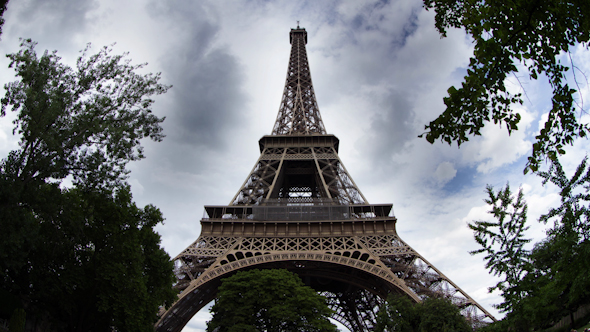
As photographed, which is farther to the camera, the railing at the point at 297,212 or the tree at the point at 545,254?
the railing at the point at 297,212

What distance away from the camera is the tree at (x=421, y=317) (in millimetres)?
19750

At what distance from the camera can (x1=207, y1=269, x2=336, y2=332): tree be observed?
22.6 m

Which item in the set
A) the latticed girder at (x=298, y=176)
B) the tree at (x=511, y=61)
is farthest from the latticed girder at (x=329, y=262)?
the tree at (x=511, y=61)

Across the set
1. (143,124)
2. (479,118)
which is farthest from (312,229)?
(479,118)

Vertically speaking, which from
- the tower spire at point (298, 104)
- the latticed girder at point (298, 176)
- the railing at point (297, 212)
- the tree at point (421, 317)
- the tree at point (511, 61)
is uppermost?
the tower spire at point (298, 104)

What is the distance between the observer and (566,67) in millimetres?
5984

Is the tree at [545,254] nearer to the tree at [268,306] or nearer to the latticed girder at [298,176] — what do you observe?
the tree at [268,306]

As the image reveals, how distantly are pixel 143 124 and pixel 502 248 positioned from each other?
527 inches

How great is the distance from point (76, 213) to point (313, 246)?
1608 cm

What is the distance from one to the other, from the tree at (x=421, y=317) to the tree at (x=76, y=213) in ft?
40.8

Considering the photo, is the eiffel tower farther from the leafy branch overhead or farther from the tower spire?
the leafy branch overhead

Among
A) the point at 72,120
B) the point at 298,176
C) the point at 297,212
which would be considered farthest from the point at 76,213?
the point at 298,176

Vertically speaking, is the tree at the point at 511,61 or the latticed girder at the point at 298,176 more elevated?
the latticed girder at the point at 298,176

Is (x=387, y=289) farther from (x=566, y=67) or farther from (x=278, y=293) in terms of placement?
(x=566, y=67)
